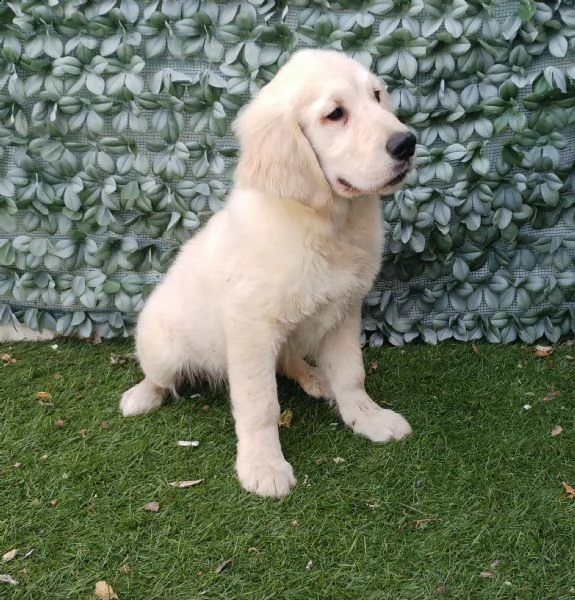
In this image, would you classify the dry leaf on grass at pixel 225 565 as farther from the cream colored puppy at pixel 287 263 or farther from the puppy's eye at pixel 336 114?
the puppy's eye at pixel 336 114

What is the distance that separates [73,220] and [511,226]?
8.31ft

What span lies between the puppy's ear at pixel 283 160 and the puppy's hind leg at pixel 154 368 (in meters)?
1.07

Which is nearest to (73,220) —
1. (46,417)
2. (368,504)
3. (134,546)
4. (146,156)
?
(146,156)

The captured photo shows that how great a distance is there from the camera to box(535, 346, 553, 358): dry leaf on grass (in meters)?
3.76

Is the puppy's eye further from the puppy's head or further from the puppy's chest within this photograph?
the puppy's chest

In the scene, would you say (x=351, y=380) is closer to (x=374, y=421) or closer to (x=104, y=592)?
(x=374, y=421)

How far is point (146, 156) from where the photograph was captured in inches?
150

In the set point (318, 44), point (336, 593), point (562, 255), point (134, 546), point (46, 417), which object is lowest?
point (46, 417)

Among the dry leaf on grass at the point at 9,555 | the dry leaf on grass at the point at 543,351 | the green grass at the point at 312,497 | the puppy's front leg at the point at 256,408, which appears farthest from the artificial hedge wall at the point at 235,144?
the dry leaf on grass at the point at 9,555

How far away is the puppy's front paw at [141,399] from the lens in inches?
133

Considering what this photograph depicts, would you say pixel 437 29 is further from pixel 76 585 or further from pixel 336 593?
pixel 76 585

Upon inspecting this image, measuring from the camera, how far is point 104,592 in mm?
2279

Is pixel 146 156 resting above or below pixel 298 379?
above

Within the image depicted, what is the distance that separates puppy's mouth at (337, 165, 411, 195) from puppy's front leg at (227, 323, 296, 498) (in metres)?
0.68
